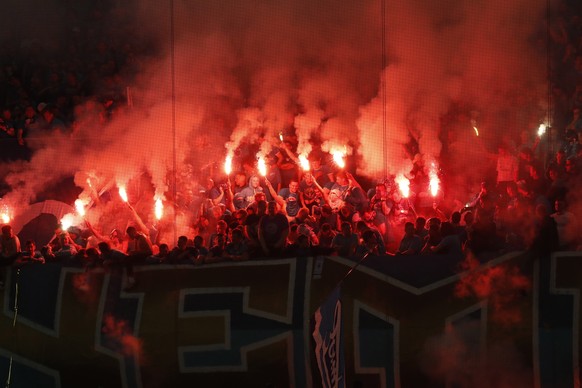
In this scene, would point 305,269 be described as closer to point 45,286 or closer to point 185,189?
point 45,286

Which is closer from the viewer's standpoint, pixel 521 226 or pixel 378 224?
pixel 521 226

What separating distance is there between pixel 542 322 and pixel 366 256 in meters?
1.37

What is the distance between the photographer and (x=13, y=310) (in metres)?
8.81

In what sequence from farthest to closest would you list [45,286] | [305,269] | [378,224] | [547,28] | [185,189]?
[185,189]
[547,28]
[378,224]
[45,286]
[305,269]

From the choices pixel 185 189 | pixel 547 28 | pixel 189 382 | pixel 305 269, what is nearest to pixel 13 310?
pixel 189 382

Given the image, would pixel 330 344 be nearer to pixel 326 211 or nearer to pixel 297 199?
pixel 326 211

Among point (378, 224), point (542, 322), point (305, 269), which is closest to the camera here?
point (542, 322)

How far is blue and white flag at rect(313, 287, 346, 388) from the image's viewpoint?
6414 millimetres

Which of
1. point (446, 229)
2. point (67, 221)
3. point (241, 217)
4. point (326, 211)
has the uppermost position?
point (67, 221)

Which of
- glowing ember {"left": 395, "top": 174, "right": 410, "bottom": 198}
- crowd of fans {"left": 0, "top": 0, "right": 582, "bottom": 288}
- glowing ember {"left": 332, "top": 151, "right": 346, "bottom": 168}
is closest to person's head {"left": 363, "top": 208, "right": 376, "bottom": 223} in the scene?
crowd of fans {"left": 0, "top": 0, "right": 582, "bottom": 288}

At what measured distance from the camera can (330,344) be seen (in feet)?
21.4

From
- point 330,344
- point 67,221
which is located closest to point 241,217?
point 67,221

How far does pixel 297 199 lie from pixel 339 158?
3.07 feet

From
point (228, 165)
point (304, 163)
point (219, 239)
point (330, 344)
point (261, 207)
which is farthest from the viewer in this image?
point (228, 165)
